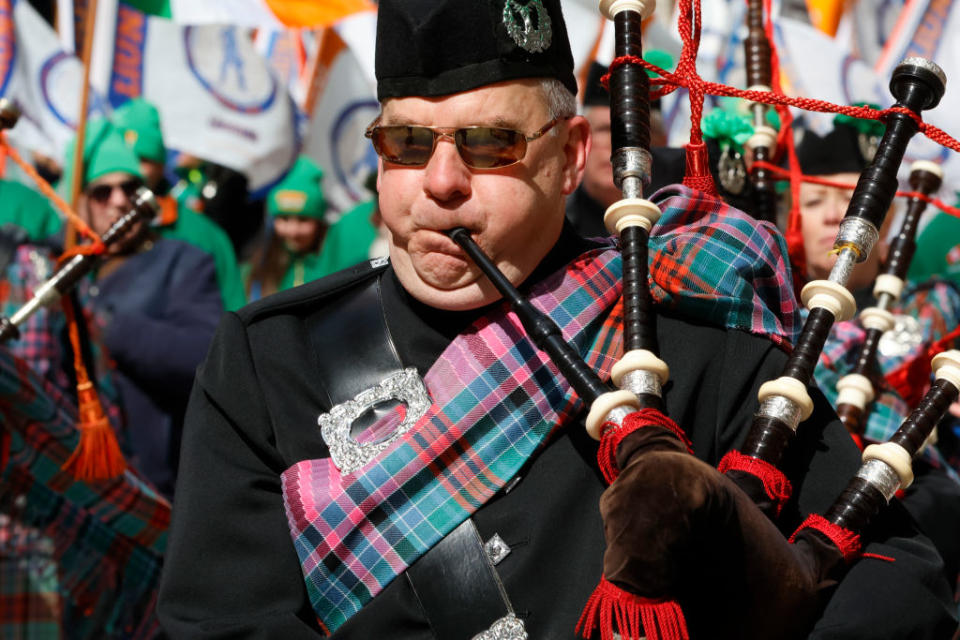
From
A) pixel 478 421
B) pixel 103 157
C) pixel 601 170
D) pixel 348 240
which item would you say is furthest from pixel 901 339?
pixel 348 240

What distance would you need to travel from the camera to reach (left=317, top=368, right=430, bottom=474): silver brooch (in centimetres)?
257

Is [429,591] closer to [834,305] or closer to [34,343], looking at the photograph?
[834,305]

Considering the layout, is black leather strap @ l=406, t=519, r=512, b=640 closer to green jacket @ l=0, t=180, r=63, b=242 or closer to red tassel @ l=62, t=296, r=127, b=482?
red tassel @ l=62, t=296, r=127, b=482

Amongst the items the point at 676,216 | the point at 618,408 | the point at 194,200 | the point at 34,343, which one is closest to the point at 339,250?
the point at 194,200

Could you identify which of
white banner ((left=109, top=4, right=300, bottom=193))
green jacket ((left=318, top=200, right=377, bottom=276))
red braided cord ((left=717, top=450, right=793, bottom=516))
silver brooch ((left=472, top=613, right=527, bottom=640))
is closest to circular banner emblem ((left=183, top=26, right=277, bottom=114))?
white banner ((left=109, top=4, right=300, bottom=193))

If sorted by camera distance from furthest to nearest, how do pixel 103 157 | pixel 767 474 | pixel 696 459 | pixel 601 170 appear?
pixel 103 157 → pixel 601 170 → pixel 767 474 → pixel 696 459

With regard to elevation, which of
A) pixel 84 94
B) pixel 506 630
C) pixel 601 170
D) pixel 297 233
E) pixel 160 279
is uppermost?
pixel 506 630

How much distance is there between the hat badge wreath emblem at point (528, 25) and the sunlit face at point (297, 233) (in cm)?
511

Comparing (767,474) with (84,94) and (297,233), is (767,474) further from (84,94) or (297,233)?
(297,233)

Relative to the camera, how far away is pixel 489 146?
8.29 feet

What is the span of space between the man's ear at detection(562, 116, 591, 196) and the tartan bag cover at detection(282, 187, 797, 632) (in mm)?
228

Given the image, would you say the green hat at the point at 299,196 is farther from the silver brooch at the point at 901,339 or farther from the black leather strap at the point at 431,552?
the black leather strap at the point at 431,552

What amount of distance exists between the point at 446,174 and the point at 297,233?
5.27 meters

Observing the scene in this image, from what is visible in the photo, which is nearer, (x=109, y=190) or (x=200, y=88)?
(x=109, y=190)
